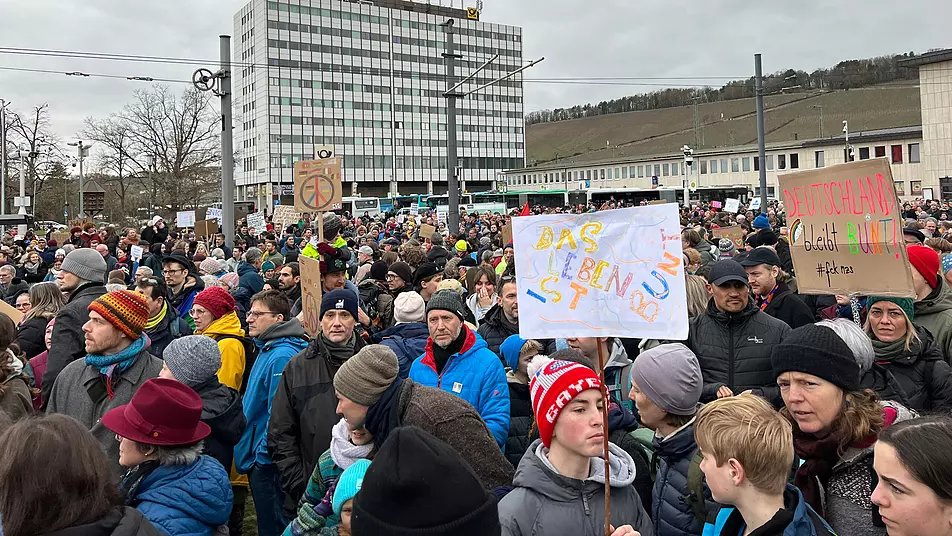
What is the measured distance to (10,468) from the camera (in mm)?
2467

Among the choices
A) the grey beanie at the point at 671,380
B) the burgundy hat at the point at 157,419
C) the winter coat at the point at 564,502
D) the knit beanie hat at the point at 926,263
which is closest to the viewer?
the winter coat at the point at 564,502

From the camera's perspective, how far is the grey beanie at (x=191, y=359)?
412 centimetres

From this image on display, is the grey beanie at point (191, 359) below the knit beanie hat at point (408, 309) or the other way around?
below

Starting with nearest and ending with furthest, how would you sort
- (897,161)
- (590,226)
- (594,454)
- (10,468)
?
(10,468) < (594,454) < (590,226) < (897,161)

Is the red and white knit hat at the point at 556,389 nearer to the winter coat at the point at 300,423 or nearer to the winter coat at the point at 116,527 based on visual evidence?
the winter coat at the point at 116,527

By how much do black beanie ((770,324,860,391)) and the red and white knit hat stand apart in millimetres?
858

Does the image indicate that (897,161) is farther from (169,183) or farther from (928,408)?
(928,408)

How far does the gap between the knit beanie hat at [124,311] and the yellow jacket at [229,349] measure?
0.77 m

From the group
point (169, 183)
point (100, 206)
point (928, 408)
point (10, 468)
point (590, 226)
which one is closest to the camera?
point (10, 468)

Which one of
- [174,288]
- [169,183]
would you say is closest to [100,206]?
[169,183]

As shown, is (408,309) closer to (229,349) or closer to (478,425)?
(229,349)

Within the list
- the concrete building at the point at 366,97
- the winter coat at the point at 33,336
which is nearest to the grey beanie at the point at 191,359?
the winter coat at the point at 33,336

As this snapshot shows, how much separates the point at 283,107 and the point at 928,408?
9629 centimetres

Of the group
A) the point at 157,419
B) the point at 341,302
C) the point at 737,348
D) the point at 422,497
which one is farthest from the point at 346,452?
the point at 737,348
